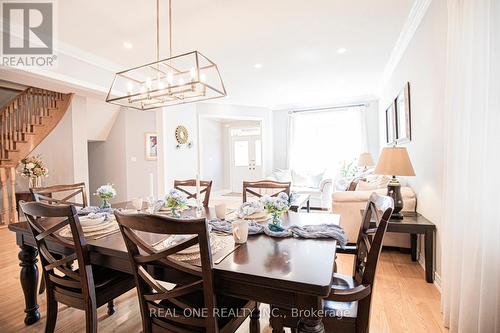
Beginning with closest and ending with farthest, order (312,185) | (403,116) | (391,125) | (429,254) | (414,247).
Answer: (429,254) → (414,247) → (403,116) → (391,125) → (312,185)

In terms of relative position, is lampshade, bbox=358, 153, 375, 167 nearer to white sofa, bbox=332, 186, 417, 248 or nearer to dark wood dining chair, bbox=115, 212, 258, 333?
white sofa, bbox=332, 186, 417, 248

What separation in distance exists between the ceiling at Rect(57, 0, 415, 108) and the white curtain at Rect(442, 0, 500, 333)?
1141 mm

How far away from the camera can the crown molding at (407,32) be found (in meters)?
2.52

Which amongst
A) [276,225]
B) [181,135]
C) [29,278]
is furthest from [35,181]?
[276,225]

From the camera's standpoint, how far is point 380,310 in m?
2.00

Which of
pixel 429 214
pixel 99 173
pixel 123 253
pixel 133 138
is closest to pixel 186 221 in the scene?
pixel 123 253

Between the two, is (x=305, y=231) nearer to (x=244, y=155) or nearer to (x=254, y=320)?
Result: (x=254, y=320)

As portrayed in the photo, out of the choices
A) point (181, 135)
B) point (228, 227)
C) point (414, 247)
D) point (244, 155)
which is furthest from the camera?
point (244, 155)

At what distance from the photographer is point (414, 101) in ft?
9.72

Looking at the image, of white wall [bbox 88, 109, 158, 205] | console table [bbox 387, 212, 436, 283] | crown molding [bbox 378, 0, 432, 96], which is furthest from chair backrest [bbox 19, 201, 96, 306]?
white wall [bbox 88, 109, 158, 205]

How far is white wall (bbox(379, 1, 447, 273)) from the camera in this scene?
87.1 inches

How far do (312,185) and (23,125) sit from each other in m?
6.19

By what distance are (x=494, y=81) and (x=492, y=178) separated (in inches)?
21.9

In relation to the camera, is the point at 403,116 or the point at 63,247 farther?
the point at 403,116
